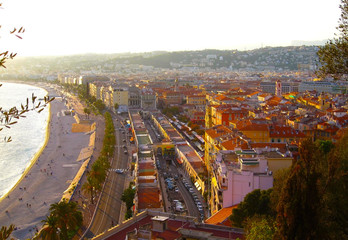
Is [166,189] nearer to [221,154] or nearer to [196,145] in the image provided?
[221,154]

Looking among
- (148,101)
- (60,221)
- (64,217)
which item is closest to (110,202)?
(64,217)

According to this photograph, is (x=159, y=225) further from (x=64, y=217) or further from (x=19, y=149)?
(x=19, y=149)

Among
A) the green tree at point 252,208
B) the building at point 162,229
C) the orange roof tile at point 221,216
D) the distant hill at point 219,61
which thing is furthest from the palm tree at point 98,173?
the distant hill at point 219,61

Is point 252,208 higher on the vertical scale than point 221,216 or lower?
higher

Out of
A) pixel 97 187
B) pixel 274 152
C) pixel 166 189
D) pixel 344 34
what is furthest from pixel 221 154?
pixel 344 34

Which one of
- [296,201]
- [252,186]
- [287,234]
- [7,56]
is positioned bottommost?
[252,186]

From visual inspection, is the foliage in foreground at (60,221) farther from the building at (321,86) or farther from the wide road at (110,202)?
the building at (321,86)
